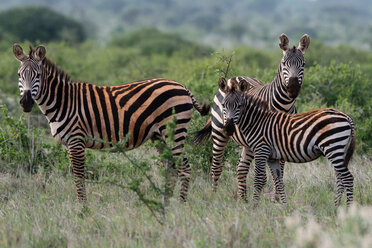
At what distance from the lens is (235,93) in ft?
21.3

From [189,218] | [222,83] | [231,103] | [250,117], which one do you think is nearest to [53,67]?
[222,83]

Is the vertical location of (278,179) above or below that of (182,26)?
below

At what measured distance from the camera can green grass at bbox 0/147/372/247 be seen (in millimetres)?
4645

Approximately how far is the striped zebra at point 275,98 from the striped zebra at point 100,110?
68 cm

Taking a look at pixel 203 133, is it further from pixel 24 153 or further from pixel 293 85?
pixel 24 153

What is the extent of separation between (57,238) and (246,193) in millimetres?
3061

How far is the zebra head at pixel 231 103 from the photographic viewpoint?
635 cm

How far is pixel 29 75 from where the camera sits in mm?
6266

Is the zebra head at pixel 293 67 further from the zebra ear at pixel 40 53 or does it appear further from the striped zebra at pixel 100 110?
the zebra ear at pixel 40 53

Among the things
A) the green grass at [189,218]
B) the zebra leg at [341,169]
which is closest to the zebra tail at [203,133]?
the green grass at [189,218]

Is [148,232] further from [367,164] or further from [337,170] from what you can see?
[367,164]

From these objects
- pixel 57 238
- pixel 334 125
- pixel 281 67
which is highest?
pixel 281 67

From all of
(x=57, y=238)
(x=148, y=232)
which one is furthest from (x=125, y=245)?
(x=57, y=238)

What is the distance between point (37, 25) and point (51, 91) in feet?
212
